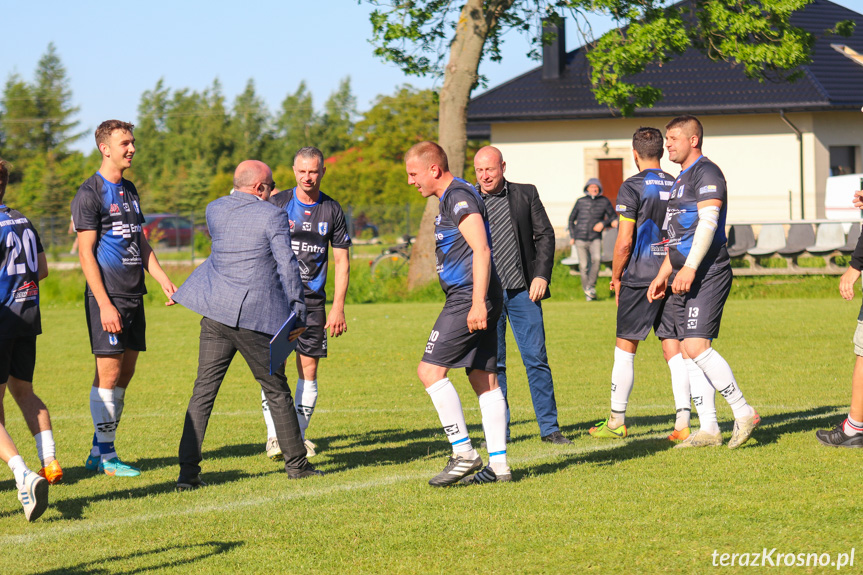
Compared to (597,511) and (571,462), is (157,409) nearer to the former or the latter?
(571,462)

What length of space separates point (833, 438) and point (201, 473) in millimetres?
4204

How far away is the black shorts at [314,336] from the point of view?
24.2ft

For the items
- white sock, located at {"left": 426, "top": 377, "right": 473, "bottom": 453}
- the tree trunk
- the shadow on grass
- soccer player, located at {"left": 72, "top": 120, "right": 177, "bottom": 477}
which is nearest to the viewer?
the shadow on grass

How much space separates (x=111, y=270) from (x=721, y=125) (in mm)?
31958

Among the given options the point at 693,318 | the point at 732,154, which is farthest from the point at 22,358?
the point at 732,154

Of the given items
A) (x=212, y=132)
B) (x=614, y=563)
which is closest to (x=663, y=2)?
(x=614, y=563)

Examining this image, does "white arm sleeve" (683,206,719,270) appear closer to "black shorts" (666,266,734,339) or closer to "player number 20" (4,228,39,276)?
"black shorts" (666,266,734,339)

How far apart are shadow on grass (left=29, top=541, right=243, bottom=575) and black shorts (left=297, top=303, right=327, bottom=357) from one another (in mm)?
2589

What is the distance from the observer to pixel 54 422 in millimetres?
9266

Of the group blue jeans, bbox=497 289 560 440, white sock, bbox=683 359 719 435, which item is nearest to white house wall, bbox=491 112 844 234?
blue jeans, bbox=497 289 560 440

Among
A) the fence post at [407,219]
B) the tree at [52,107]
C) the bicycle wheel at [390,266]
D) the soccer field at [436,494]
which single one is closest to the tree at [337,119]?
the tree at [52,107]

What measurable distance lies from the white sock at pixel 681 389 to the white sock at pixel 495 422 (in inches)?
75.8

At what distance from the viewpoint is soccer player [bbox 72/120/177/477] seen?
6703 mm

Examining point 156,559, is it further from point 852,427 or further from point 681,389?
point 852,427
